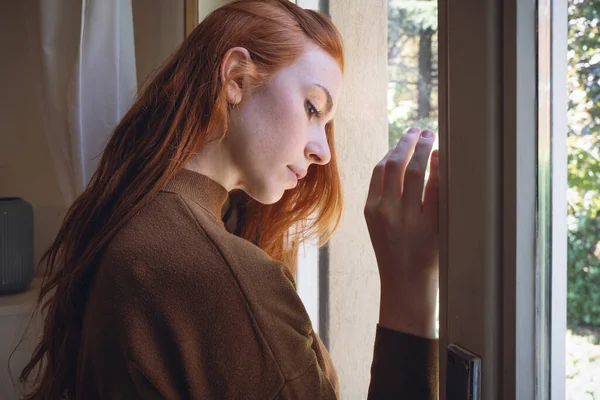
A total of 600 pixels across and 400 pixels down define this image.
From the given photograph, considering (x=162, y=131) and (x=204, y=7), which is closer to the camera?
(x=162, y=131)

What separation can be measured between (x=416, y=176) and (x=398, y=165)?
30 mm

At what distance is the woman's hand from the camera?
0.68m

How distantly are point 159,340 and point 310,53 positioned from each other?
416 millimetres

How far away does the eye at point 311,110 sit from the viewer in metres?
0.76

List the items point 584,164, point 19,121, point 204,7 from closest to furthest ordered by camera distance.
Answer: point 584,164 < point 204,7 < point 19,121

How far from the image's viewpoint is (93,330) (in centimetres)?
66

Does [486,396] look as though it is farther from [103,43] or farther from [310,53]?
[103,43]

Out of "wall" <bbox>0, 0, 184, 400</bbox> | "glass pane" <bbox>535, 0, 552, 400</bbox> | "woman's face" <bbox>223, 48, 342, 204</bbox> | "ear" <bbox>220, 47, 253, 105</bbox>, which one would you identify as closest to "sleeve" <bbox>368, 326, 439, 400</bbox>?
Result: "glass pane" <bbox>535, 0, 552, 400</bbox>

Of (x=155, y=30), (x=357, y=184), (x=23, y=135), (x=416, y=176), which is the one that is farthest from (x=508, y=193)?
(x=23, y=135)

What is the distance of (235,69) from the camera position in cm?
74

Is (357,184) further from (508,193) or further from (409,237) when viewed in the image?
(508,193)

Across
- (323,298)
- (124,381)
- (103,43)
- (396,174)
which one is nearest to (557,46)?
(396,174)

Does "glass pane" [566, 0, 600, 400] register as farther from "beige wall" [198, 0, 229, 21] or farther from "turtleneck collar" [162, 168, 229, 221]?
"beige wall" [198, 0, 229, 21]

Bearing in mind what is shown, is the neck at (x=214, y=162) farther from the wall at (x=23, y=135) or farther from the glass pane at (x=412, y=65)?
the wall at (x=23, y=135)
